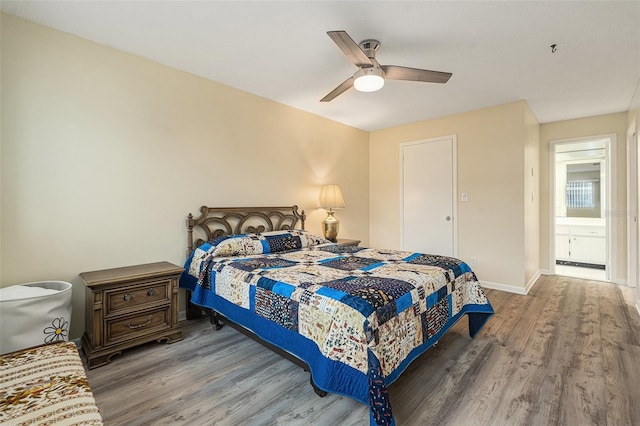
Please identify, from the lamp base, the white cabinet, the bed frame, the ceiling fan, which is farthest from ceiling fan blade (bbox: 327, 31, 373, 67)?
the white cabinet

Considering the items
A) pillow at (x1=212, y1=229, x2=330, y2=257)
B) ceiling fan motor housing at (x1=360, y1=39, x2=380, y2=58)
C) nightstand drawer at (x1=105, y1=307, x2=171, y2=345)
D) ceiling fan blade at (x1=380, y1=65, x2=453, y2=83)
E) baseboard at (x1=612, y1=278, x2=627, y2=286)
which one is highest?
ceiling fan motor housing at (x1=360, y1=39, x2=380, y2=58)

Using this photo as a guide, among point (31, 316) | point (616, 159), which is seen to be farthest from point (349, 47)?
point (616, 159)

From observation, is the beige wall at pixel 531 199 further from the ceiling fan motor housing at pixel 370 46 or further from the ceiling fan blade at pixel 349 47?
the ceiling fan blade at pixel 349 47

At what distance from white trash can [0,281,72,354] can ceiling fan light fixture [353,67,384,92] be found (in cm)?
257

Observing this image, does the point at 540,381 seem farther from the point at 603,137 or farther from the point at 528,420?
the point at 603,137

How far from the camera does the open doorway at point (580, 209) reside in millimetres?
4938

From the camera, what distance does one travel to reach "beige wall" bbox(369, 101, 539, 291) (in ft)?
12.1

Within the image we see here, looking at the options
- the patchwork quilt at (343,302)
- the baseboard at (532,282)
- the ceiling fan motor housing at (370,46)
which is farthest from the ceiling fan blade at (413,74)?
the baseboard at (532,282)

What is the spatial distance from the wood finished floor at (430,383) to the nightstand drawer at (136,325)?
174 mm

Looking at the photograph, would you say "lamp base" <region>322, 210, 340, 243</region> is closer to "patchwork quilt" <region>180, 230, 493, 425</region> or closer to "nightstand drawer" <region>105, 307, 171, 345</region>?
"patchwork quilt" <region>180, 230, 493, 425</region>

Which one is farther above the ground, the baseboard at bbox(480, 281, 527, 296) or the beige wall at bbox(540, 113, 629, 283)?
the beige wall at bbox(540, 113, 629, 283)

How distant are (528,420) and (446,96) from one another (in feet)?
10.6

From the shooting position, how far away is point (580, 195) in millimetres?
5574

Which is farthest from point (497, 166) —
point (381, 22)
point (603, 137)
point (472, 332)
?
point (381, 22)
